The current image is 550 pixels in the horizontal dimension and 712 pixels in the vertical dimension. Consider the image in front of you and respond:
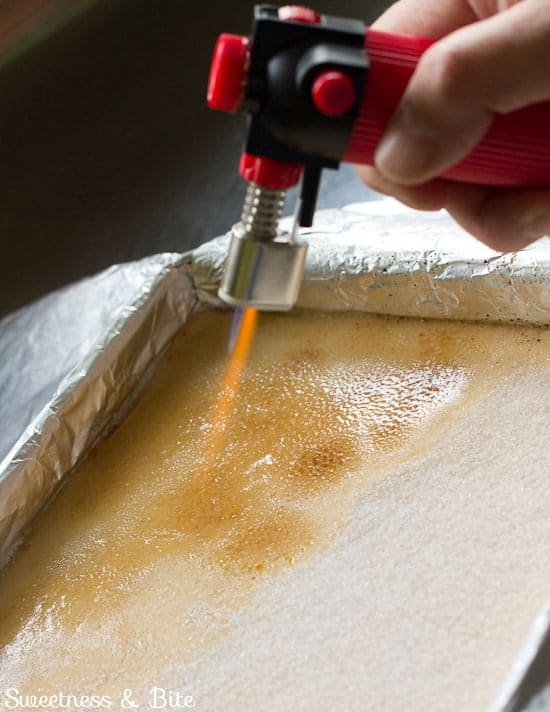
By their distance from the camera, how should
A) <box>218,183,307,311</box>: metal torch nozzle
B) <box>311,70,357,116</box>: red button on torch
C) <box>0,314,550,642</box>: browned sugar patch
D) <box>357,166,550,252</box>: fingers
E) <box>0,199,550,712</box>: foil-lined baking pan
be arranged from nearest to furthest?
<box>311,70,357,116</box>: red button on torch, <box>218,183,307,311</box>: metal torch nozzle, <box>357,166,550,252</box>: fingers, <box>0,314,550,642</box>: browned sugar patch, <box>0,199,550,712</box>: foil-lined baking pan

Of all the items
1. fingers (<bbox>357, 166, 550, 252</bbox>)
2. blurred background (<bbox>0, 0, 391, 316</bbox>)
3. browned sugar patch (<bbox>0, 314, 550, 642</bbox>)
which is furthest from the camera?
blurred background (<bbox>0, 0, 391, 316</bbox>)

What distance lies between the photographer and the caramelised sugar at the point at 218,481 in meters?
0.89

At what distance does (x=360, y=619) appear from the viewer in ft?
2.75

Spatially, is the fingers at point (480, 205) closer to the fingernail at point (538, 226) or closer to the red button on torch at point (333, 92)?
the fingernail at point (538, 226)

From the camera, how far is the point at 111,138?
1.59 meters

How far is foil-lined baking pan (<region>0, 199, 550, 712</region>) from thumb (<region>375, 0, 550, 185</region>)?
51cm

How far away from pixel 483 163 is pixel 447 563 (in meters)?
0.42

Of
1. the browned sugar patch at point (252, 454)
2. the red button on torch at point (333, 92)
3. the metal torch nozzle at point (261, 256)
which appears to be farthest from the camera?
the browned sugar patch at point (252, 454)

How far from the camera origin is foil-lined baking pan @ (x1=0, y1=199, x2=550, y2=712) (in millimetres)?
1044

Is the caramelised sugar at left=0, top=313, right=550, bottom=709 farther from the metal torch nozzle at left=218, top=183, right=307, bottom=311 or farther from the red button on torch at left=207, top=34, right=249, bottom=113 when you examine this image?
the red button on torch at left=207, top=34, right=249, bottom=113

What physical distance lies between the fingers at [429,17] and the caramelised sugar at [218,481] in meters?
0.41

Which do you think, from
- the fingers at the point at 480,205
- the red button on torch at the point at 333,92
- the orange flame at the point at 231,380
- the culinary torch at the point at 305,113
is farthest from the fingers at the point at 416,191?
the orange flame at the point at 231,380

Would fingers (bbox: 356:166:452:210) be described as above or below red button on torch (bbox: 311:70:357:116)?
below

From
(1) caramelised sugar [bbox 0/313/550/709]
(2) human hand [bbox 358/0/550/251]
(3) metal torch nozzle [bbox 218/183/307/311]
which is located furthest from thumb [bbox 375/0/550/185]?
(1) caramelised sugar [bbox 0/313/550/709]
